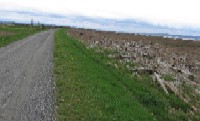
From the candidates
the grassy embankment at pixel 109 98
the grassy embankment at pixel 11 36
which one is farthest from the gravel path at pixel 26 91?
the grassy embankment at pixel 11 36

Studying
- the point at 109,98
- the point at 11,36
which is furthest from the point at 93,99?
the point at 11,36

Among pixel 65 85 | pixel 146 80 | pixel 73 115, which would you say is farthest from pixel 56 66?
pixel 73 115

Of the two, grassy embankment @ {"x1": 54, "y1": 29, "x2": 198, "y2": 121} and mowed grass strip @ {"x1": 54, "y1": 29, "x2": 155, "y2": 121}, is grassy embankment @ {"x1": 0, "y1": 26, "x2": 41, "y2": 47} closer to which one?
grassy embankment @ {"x1": 54, "y1": 29, "x2": 198, "y2": 121}

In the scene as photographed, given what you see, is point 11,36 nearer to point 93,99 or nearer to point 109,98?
point 109,98

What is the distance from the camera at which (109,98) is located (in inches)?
686

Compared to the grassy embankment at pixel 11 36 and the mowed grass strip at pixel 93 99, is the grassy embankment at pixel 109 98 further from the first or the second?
the grassy embankment at pixel 11 36

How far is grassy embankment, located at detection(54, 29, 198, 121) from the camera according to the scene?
14.8m

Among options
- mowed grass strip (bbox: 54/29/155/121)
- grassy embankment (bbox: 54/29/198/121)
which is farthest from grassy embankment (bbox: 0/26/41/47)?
mowed grass strip (bbox: 54/29/155/121)

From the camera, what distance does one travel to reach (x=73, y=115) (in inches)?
556

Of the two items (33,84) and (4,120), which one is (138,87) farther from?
(4,120)

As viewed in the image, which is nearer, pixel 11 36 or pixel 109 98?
pixel 109 98

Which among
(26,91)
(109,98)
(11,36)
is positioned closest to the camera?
(109,98)

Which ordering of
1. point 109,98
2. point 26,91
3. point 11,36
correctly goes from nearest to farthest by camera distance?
point 109,98
point 26,91
point 11,36

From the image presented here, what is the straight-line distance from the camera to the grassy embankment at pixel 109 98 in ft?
48.5
